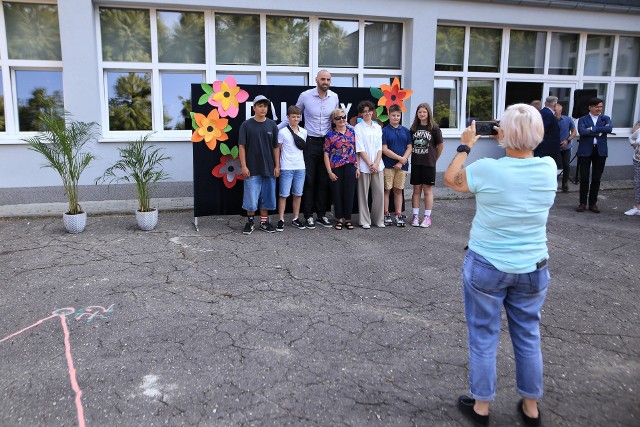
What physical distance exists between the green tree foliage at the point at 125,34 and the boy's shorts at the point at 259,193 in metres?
3.72

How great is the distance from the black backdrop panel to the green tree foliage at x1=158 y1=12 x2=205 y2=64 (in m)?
2.48

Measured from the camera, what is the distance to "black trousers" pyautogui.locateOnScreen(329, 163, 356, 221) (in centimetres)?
748

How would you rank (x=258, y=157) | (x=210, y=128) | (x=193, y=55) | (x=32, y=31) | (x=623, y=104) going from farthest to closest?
(x=623, y=104) → (x=193, y=55) → (x=32, y=31) → (x=210, y=128) → (x=258, y=157)

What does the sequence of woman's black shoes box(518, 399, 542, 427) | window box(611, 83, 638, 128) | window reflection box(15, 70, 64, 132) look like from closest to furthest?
woman's black shoes box(518, 399, 542, 427), window reflection box(15, 70, 64, 132), window box(611, 83, 638, 128)

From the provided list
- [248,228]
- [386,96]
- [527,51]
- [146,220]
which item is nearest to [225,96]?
[248,228]

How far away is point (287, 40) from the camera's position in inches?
385

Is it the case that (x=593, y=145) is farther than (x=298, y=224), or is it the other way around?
(x=593, y=145)

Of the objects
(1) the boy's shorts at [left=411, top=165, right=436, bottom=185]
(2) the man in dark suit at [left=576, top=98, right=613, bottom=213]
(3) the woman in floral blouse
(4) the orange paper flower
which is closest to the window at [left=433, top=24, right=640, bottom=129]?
(2) the man in dark suit at [left=576, top=98, right=613, bottom=213]

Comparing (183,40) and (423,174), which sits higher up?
(183,40)

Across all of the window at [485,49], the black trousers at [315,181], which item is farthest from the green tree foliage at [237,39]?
the window at [485,49]

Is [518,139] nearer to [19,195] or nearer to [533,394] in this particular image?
[533,394]

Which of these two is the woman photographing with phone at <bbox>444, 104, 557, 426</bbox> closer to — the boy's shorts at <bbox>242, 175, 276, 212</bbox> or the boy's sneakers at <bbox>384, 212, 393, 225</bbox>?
the boy's shorts at <bbox>242, 175, 276, 212</bbox>

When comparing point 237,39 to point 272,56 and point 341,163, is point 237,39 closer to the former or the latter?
point 272,56

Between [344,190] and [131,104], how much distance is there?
4425 millimetres
